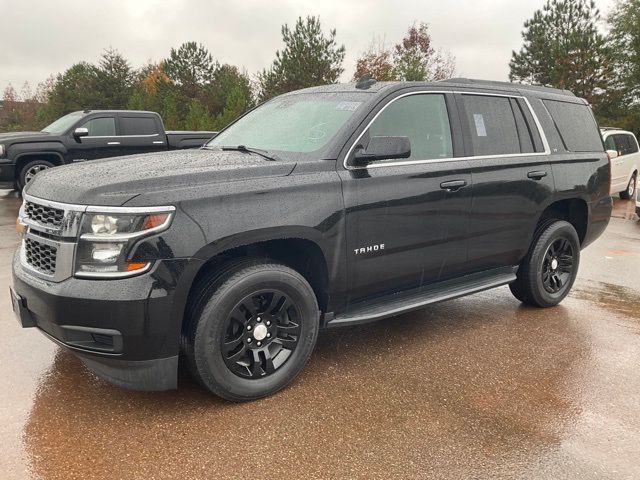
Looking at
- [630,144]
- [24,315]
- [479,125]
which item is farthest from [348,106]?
[630,144]

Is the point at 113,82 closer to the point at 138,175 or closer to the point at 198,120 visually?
the point at 198,120

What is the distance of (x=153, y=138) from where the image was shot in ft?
41.0

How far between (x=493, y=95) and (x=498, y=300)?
204 cm

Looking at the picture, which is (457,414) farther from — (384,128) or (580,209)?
(580,209)

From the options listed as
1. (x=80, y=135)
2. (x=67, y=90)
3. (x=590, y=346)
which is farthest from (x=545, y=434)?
(x=67, y=90)

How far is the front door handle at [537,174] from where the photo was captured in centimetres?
455

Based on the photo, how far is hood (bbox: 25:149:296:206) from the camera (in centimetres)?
279

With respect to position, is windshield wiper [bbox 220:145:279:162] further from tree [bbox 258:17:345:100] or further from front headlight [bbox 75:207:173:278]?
tree [bbox 258:17:345:100]

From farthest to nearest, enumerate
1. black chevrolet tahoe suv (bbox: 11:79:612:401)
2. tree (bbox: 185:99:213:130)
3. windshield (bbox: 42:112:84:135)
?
tree (bbox: 185:99:213:130) < windshield (bbox: 42:112:84:135) < black chevrolet tahoe suv (bbox: 11:79:612:401)

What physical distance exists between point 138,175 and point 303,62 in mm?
26924

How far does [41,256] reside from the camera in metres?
2.98

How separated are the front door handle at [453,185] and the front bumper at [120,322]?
1996 millimetres

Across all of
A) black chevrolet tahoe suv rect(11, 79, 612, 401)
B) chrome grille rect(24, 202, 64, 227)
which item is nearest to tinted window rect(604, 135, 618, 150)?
black chevrolet tahoe suv rect(11, 79, 612, 401)

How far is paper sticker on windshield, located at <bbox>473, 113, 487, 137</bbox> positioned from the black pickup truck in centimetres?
772
